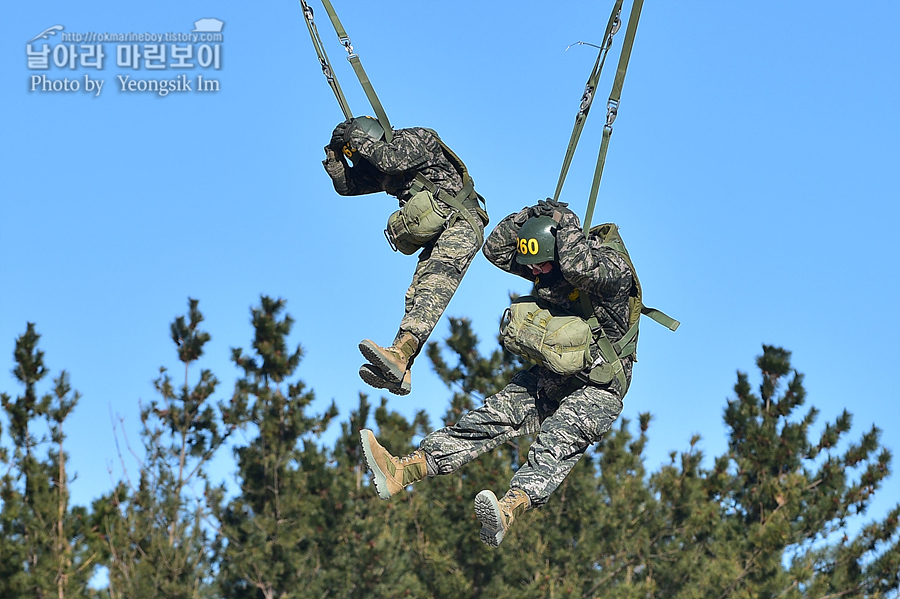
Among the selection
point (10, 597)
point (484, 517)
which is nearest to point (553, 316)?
point (484, 517)

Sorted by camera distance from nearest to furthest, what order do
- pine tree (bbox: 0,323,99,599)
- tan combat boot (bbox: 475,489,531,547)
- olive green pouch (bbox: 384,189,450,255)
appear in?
tan combat boot (bbox: 475,489,531,547) < olive green pouch (bbox: 384,189,450,255) < pine tree (bbox: 0,323,99,599)

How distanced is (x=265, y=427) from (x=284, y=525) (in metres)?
1.72

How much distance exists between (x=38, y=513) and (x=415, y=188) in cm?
1241

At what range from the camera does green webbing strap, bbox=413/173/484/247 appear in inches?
323

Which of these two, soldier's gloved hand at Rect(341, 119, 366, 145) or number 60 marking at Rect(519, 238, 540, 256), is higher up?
soldier's gloved hand at Rect(341, 119, 366, 145)

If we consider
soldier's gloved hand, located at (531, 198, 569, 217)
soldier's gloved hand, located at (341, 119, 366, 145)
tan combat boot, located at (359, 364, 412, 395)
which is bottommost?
tan combat boot, located at (359, 364, 412, 395)

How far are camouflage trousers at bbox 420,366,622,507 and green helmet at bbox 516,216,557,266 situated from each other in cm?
84

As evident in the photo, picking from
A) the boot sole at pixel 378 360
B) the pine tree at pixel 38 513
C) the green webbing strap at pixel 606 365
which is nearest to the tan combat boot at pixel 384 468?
the boot sole at pixel 378 360

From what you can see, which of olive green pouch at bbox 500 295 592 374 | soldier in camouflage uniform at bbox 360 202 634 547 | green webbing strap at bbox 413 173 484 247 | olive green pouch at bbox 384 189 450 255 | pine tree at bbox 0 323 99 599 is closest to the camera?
soldier in camouflage uniform at bbox 360 202 634 547

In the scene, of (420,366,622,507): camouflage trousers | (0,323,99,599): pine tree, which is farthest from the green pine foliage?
(420,366,622,507): camouflage trousers

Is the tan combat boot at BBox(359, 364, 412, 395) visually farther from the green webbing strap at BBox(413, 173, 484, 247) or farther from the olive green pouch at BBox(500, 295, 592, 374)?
the green webbing strap at BBox(413, 173, 484, 247)

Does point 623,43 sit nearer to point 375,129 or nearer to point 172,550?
point 375,129

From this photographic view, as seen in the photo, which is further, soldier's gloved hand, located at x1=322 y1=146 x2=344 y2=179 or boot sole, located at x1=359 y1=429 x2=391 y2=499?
soldier's gloved hand, located at x1=322 y1=146 x2=344 y2=179

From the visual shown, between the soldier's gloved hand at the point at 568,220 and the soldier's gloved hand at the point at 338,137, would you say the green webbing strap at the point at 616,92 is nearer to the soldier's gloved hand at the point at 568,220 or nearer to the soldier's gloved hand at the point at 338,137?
the soldier's gloved hand at the point at 568,220
